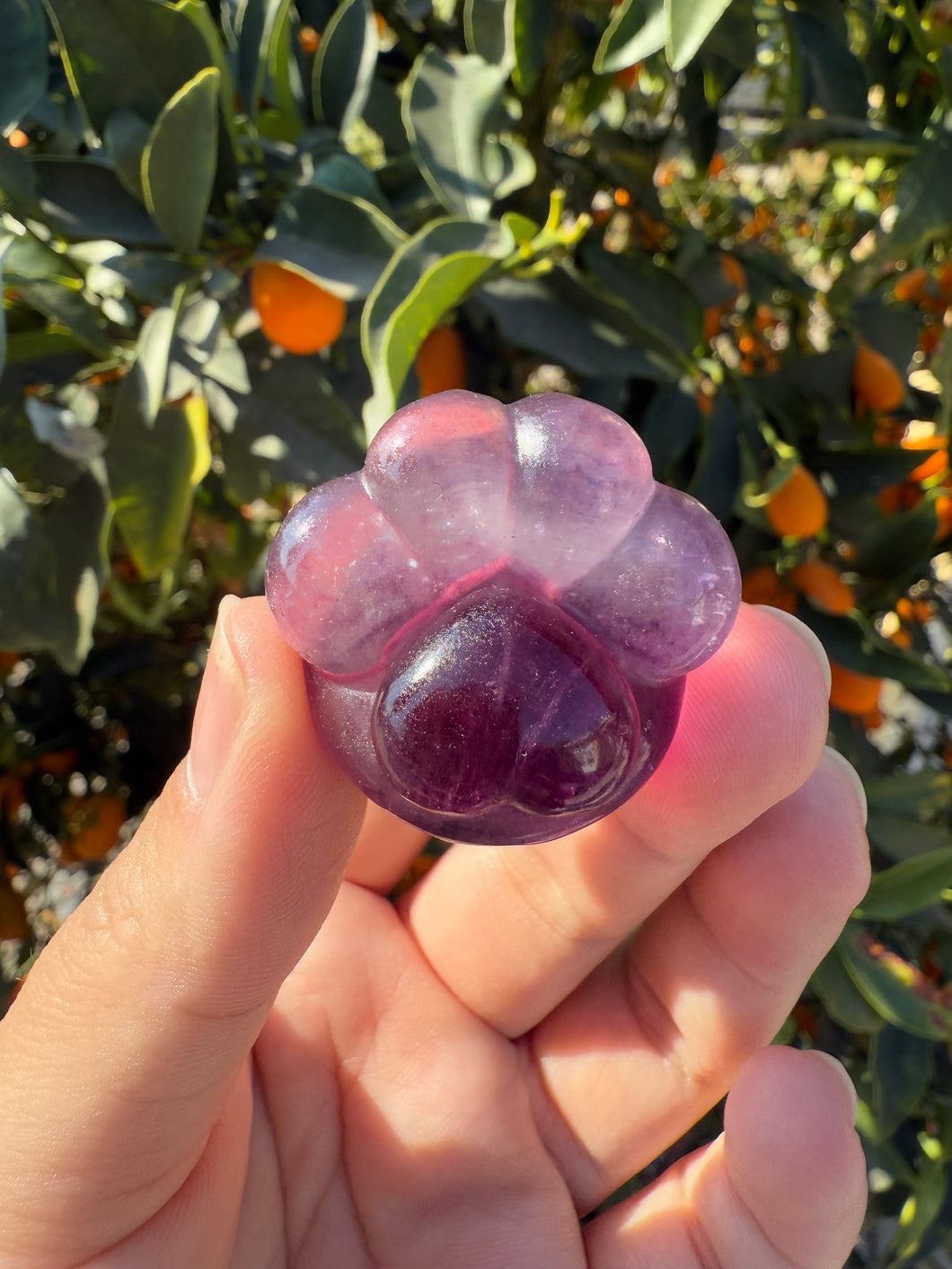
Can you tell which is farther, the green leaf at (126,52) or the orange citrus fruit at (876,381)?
the orange citrus fruit at (876,381)

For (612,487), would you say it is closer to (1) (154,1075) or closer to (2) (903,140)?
(1) (154,1075)

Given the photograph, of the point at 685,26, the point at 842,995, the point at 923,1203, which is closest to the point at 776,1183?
the point at 842,995

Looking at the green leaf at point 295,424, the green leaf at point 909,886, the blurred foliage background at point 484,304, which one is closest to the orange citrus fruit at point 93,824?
the blurred foliage background at point 484,304

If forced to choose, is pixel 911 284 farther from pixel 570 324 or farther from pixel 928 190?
pixel 570 324

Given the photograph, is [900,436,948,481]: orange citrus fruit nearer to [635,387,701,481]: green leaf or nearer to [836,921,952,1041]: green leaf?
[635,387,701,481]: green leaf

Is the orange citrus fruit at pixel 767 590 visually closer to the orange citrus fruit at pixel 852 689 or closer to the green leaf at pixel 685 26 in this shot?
the orange citrus fruit at pixel 852 689
